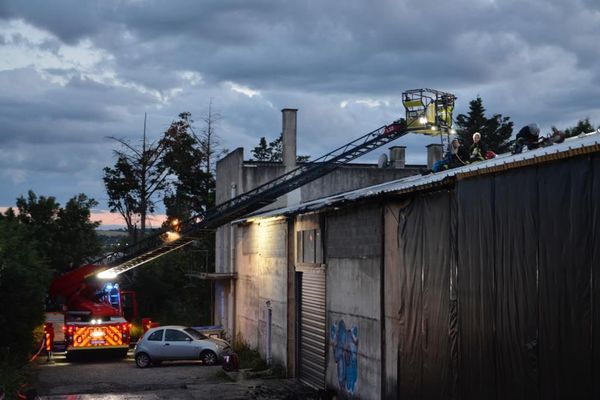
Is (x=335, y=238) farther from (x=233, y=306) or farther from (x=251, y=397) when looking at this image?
(x=233, y=306)

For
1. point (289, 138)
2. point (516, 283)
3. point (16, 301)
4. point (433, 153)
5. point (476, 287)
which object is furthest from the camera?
point (433, 153)

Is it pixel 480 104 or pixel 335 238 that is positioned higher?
pixel 480 104

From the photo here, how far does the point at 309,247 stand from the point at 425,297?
353 inches

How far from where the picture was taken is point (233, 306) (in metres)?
35.2

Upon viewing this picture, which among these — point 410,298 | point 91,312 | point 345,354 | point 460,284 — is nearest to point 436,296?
point 460,284

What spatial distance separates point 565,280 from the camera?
10609 mm

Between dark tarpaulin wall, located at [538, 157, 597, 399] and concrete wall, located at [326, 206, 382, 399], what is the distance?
23.8 feet

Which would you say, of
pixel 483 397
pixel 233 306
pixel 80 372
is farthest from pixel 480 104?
pixel 483 397

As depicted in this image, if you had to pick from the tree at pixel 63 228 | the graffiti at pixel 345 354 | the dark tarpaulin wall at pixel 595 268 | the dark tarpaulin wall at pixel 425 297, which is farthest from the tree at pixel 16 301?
the tree at pixel 63 228

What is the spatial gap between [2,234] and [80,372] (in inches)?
223

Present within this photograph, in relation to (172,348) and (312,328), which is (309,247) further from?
(172,348)

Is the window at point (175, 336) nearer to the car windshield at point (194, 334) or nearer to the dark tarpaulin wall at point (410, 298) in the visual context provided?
the car windshield at point (194, 334)

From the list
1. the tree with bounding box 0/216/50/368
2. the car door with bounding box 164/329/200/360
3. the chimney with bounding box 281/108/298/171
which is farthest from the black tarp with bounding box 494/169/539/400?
the chimney with bounding box 281/108/298/171

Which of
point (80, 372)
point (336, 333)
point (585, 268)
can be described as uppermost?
point (585, 268)
